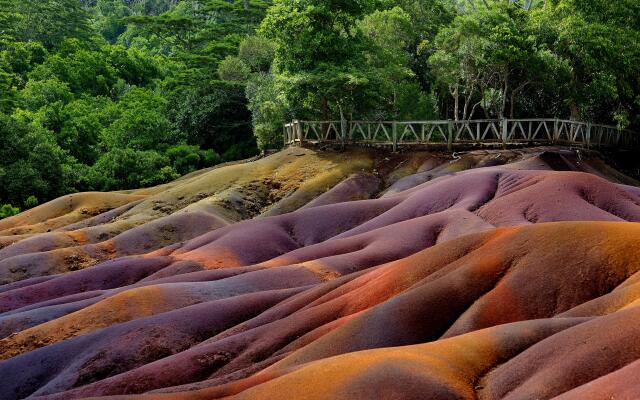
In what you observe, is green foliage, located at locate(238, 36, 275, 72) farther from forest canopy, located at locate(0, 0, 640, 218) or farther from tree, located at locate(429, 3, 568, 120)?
tree, located at locate(429, 3, 568, 120)

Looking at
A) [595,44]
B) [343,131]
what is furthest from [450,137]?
[595,44]

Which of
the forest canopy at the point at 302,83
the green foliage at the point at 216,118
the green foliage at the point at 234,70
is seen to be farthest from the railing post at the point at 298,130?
the green foliage at the point at 234,70

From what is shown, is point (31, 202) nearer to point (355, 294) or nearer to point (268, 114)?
point (268, 114)

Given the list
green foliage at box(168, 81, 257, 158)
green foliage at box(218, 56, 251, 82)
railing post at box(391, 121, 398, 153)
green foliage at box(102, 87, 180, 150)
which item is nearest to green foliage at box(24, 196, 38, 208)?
green foliage at box(102, 87, 180, 150)

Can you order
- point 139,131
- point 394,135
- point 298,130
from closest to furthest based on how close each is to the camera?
point 394,135, point 298,130, point 139,131

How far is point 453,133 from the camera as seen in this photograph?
185 feet

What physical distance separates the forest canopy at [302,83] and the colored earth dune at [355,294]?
6.84 metres

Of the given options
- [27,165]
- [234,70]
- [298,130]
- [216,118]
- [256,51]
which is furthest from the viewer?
[216,118]

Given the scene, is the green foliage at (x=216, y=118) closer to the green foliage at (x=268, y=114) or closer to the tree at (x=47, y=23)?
the green foliage at (x=268, y=114)

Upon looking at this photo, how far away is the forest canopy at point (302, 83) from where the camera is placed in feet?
178

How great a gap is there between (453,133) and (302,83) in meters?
11.0

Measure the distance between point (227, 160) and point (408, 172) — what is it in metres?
30.4

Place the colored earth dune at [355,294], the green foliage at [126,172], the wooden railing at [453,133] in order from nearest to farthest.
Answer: the colored earth dune at [355,294] < the wooden railing at [453,133] < the green foliage at [126,172]

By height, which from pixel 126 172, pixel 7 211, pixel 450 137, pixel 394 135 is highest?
pixel 394 135
